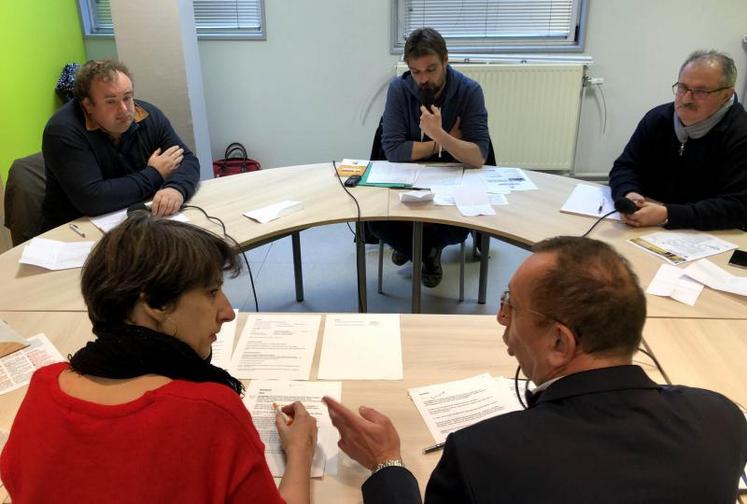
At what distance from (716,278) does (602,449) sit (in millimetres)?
1295

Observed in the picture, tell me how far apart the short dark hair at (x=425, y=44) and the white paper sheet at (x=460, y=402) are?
1.77 meters

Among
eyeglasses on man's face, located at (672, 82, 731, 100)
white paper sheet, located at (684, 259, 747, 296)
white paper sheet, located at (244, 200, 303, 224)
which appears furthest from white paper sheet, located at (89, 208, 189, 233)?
eyeglasses on man's face, located at (672, 82, 731, 100)

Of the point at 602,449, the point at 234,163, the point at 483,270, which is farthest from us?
the point at 234,163

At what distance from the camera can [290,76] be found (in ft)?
13.9

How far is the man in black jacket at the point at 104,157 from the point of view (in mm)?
2246

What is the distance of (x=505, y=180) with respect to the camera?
2709mm

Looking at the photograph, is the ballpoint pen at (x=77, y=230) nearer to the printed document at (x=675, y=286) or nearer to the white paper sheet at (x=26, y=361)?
the white paper sheet at (x=26, y=361)

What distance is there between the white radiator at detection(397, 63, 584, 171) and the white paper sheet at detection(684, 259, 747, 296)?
254 centimetres

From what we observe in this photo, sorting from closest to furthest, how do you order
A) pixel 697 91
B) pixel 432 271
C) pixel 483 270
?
pixel 697 91
pixel 483 270
pixel 432 271

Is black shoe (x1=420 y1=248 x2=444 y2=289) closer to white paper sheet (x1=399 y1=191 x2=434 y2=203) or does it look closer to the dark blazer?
white paper sheet (x1=399 y1=191 x2=434 y2=203)

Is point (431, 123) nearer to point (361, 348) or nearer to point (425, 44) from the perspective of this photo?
point (425, 44)

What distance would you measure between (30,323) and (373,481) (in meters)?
1.13

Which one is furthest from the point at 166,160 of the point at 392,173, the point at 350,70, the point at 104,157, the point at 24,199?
the point at 350,70

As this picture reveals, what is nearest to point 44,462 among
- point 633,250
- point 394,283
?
point 633,250
